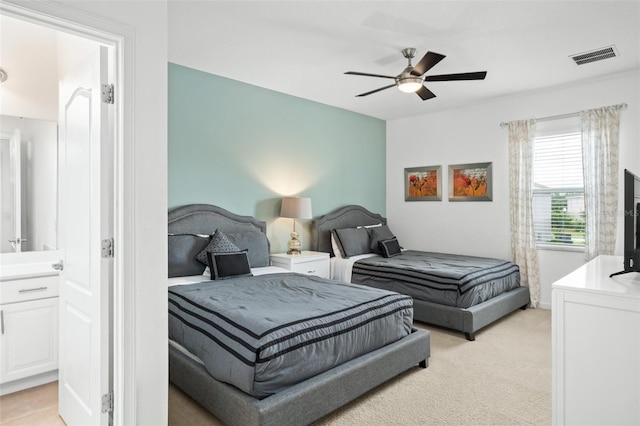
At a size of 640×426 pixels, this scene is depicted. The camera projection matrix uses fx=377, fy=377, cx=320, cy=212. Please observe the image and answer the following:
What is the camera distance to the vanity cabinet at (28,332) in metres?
2.56

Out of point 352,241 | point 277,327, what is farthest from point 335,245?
point 277,327

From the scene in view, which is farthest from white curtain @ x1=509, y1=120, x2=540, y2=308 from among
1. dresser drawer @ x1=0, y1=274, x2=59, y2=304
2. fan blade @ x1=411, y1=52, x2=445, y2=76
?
dresser drawer @ x1=0, y1=274, x2=59, y2=304

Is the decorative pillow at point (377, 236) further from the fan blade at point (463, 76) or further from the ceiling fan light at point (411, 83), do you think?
the fan blade at point (463, 76)

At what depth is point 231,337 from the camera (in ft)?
6.95

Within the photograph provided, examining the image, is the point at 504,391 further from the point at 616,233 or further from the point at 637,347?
the point at 616,233

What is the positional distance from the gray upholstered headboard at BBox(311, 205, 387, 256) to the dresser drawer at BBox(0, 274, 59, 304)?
3077 millimetres

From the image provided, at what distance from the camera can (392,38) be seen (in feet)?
10.6

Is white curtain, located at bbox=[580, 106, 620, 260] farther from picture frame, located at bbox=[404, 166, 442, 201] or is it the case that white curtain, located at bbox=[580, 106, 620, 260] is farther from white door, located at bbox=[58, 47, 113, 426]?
white door, located at bbox=[58, 47, 113, 426]

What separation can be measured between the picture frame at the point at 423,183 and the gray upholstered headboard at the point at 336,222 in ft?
2.26

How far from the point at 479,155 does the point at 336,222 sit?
2.26 metres

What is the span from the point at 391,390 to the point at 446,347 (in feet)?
3.55

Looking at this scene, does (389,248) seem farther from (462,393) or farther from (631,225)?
(631,225)

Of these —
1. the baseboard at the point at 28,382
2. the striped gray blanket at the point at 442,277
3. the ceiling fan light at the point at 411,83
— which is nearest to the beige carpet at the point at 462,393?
the striped gray blanket at the point at 442,277

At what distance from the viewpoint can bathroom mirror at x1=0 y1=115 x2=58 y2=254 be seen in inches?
112
